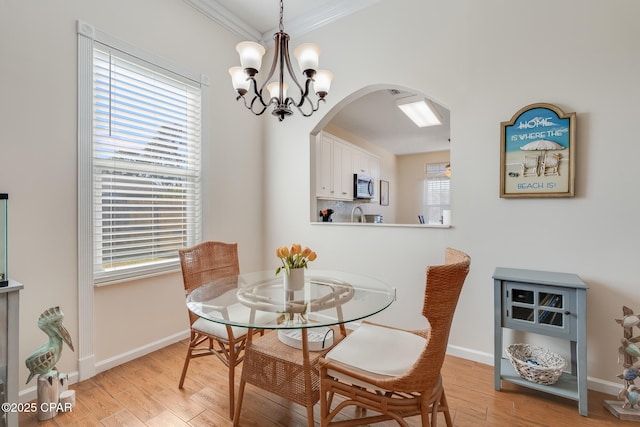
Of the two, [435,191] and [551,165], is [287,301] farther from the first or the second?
[435,191]

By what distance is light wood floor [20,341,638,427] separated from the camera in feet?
5.67

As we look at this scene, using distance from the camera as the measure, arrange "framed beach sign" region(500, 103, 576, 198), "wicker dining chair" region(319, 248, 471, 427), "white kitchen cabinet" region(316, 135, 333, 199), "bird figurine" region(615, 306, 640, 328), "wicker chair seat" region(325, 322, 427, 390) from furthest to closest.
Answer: "white kitchen cabinet" region(316, 135, 333, 199) → "framed beach sign" region(500, 103, 576, 198) → "bird figurine" region(615, 306, 640, 328) → "wicker chair seat" region(325, 322, 427, 390) → "wicker dining chair" region(319, 248, 471, 427)

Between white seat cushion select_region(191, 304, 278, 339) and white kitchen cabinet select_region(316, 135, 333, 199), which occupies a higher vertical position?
white kitchen cabinet select_region(316, 135, 333, 199)

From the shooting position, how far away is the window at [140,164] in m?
2.24

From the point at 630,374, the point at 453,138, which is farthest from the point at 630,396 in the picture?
the point at 453,138

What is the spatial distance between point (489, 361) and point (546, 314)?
26.1 inches

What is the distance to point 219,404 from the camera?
188 cm

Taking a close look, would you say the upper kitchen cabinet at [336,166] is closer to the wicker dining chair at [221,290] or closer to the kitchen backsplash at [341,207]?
the kitchen backsplash at [341,207]

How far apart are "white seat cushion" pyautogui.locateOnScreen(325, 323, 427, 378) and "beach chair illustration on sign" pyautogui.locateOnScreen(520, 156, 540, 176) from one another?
4.78 ft

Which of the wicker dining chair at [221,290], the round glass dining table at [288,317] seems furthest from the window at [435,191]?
the wicker dining chair at [221,290]

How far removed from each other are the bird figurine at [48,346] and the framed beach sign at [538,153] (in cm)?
308

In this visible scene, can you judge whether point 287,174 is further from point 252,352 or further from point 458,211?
point 252,352

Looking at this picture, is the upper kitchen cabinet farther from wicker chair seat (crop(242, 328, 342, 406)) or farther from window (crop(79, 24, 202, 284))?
wicker chair seat (crop(242, 328, 342, 406))

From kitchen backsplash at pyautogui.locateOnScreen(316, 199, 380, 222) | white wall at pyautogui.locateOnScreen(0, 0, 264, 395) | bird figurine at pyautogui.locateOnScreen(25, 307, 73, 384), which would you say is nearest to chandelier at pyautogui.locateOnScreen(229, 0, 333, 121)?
white wall at pyautogui.locateOnScreen(0, 0, 264, 395)
